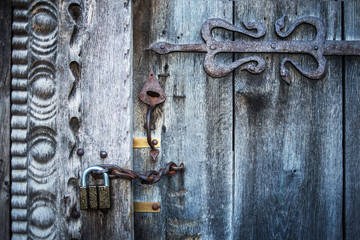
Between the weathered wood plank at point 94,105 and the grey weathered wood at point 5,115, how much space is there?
0.16 metres

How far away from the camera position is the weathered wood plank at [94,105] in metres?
0.83

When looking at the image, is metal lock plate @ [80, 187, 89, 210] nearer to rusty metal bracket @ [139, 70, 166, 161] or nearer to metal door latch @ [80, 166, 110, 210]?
metal door latch @ [80, 166, 110, 210]

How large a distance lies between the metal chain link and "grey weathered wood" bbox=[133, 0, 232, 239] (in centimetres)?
3

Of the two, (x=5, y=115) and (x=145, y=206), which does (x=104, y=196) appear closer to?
(x=145, y=206)

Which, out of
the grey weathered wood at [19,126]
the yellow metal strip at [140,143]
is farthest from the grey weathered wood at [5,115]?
the yellow metal strip at [140,143]

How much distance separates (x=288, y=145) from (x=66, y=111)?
689 millimetres

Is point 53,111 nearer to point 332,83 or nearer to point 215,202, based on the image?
point 215,202

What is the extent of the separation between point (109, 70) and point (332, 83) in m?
0.70

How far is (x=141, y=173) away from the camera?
2.79 feet

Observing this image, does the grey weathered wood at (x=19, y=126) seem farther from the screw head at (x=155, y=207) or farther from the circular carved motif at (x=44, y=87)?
the screw head at (x=155, y=207)

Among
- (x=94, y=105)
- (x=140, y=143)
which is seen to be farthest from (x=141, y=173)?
(x=94, y=105)

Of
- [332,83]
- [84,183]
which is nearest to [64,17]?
[84,183]

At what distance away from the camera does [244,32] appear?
0.91 metres

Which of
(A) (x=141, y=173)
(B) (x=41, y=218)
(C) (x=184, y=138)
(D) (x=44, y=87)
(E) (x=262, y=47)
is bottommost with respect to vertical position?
(B) (x=41, y=218)
